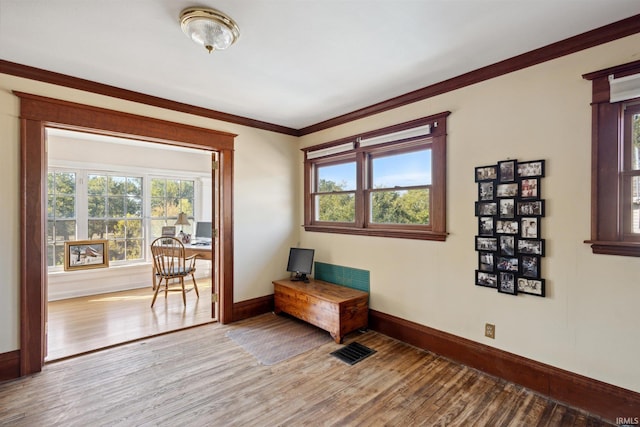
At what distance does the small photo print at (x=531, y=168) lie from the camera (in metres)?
2.15

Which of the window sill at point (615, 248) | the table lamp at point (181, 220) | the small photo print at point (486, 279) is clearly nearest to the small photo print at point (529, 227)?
the window sill at point (615, 248)

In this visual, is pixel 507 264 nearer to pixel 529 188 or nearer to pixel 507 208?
pixel 507 208

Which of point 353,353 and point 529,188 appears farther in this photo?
point 353,353

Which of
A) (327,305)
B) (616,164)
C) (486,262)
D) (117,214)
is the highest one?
(616,164)

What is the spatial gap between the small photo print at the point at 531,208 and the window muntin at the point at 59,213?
588 cm

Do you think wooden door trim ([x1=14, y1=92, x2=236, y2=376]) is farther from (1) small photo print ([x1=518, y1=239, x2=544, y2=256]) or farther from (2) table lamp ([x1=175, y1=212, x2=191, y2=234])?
(1) small photo print ([x1=518, y1=239, x2=544, y2=256])

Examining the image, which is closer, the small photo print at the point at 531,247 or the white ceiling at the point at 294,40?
the white ceiling at the point at 294,40

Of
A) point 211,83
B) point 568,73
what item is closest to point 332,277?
point 211,83

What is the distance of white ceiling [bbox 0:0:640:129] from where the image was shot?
1719 mm

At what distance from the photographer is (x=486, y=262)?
7.95 feet

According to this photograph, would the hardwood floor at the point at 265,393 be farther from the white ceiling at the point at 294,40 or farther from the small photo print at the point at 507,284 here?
the white ceiling at the point at 294,40

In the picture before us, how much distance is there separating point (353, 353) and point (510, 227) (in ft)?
5.63

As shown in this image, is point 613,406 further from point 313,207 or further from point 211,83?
point 211,83

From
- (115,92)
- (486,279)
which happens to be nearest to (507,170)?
(486,279)
